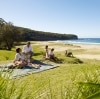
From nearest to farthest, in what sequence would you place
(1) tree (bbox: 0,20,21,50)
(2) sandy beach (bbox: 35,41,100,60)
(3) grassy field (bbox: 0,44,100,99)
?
(3) grassy field (bbox: 0,44,100,99)
(2) sandy beach (bbox: 35,41,100,60)
(1) tree (bbox: 0,20,21,50)

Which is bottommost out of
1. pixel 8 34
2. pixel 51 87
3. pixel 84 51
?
pixel 84 51

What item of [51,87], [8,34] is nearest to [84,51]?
[8,34]

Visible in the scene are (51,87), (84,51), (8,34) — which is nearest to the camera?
(51,87)

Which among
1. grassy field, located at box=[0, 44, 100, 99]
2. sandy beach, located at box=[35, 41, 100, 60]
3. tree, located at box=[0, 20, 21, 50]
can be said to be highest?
grassy field, located at box=[0, 44, 100, 99]

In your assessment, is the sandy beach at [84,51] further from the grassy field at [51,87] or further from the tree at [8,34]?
the grassy field at [51,87]

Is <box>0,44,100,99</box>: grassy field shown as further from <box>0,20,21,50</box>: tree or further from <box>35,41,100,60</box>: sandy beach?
<box>0,20,21,50</box>: tree

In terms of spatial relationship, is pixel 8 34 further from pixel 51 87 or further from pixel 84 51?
pixel 51 87

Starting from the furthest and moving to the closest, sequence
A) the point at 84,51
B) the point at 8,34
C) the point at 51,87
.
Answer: the point at 84,51 < the point at 8,34 < the point at 51,87

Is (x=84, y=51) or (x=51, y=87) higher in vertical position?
(x=51, y=87)

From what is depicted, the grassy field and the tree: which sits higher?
the grassy field

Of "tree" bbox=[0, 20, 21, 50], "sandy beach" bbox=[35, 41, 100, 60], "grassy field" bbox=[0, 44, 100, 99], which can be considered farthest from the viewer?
"tree" bbox=[0, 20, 21, 50]

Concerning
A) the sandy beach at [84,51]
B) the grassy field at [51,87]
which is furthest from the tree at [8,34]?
the grassy field at [51,87]

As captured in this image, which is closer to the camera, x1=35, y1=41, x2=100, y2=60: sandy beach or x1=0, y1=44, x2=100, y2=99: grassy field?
x1=0, y1=44, x2=100, y2=99: grassy field

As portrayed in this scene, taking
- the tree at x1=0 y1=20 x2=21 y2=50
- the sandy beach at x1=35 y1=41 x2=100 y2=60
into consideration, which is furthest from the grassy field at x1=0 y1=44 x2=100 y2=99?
the tree at x1=0 y1=20 x2=21 y2=50
